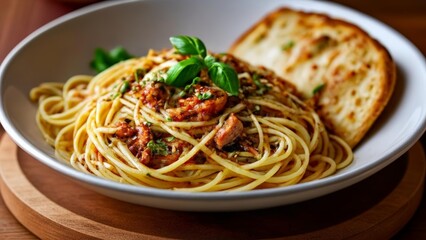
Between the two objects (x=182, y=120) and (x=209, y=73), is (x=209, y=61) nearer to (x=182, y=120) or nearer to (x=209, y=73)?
(x=209, y=73)

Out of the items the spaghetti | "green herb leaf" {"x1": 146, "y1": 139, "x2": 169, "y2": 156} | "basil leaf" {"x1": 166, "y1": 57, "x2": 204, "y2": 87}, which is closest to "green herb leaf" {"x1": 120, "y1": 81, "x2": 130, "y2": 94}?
the spaghetti

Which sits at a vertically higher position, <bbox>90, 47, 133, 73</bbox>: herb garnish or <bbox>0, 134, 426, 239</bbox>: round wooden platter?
<bbox>90, 47, 133, 73</bbox>: herb garnish

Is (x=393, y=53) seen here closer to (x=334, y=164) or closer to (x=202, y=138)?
(x=334, y=164)

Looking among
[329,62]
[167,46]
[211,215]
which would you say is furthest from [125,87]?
[329,62]

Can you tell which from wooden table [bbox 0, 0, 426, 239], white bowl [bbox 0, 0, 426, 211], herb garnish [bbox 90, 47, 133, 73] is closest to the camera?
white bowl [bbox 0, 0, 426, 211]

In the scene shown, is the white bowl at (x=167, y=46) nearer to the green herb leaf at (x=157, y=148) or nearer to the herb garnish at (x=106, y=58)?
the herb garnish at (x=106, y=58)

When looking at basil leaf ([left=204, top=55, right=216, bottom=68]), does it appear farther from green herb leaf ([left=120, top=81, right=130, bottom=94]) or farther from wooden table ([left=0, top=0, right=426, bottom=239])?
wooden table ([left=0, top=0, right=426, bottom=239])

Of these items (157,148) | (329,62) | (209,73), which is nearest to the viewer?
(157,148)
